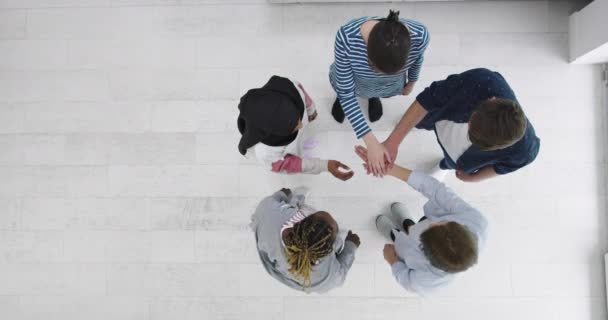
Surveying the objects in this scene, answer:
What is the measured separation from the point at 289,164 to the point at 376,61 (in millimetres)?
938

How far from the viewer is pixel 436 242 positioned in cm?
160

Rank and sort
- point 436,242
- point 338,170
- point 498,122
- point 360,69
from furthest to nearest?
point 338,170 < point 360,69 < point 436,242 < point 498,122

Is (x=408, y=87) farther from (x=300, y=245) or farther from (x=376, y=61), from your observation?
(x=300, y=245)

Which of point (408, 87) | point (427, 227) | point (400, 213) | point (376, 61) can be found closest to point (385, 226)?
point (400, 213)

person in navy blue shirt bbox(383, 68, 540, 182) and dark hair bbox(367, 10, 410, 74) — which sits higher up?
dark hair bbox(367, 10, 410, 74)

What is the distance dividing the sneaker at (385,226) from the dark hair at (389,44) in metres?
1.23

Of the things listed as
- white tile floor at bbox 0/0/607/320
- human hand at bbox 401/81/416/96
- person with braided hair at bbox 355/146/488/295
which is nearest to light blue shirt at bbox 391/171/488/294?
person with braided hair at bbox 355/146/488/295

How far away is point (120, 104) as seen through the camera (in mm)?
2785

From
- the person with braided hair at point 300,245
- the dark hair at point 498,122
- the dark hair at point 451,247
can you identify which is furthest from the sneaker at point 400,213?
the dark hair at point 498,122

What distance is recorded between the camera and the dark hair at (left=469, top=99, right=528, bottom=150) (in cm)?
148

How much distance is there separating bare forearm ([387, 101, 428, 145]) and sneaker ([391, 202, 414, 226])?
51cm

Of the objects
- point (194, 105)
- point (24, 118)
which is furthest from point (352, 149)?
point (24, 118)

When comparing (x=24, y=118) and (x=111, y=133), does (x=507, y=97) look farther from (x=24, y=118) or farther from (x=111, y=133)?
(x=24, y=118)

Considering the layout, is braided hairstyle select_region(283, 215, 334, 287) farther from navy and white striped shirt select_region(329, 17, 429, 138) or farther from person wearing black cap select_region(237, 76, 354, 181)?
navy and white striped shirt select_region(329, 17, 429, 138)
